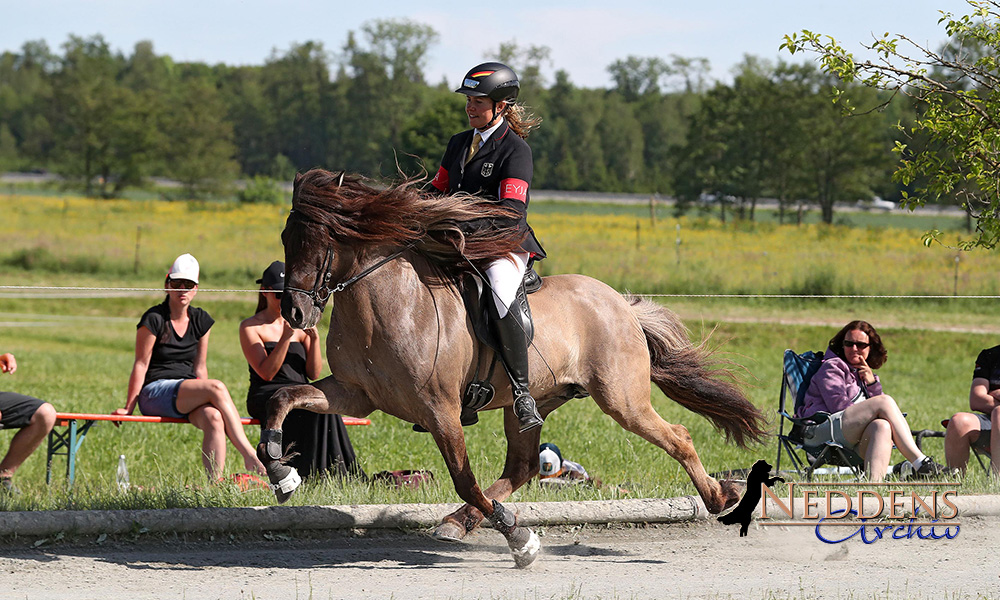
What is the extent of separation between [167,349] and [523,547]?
350cm

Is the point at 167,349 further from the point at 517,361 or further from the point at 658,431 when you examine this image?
the point at 658,431

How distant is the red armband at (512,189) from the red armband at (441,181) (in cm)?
42

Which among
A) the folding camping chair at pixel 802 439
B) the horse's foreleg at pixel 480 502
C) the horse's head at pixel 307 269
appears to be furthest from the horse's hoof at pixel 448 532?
the folding camping chair at pixel 802 439

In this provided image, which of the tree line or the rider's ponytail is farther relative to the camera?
the tree line

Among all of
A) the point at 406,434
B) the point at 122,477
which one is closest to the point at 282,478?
the point at 122,477

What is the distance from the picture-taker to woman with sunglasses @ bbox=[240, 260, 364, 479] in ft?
24.3

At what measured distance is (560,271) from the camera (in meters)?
31.5

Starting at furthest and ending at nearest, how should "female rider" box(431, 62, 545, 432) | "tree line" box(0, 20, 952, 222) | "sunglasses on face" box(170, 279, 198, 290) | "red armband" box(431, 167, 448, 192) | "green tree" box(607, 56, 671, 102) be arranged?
"green tree" box(607, 56, 671, 102)
"tree line" box(0, 20, 952, 222)
"sunglasses on face" box(170, 279, 198, 290)
"red armband" box(431, 167, 448, 192)
"female rider" box(431, 62, 545, 432)

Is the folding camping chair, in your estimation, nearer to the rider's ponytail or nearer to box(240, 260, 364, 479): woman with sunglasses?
the rider's ponytail

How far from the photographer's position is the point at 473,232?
5.69m

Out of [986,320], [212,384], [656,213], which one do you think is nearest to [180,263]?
[212,384]

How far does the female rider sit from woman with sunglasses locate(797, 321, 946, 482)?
2905 millimetres

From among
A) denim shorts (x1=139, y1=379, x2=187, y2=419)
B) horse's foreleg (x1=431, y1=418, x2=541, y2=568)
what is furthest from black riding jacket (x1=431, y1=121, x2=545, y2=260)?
denim shorts (x1=139, y1=379, x2=187, y2=419)

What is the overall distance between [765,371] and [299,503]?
1175cm
